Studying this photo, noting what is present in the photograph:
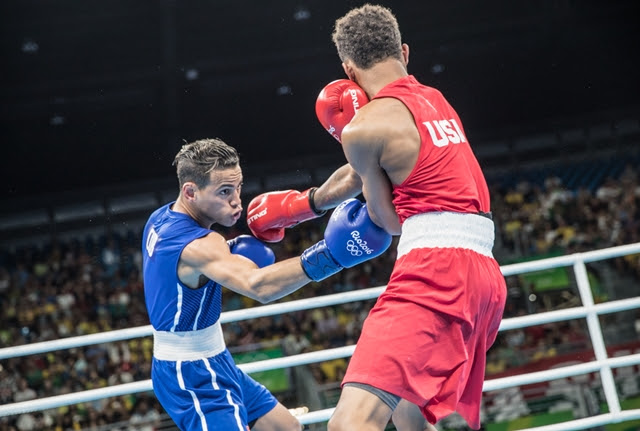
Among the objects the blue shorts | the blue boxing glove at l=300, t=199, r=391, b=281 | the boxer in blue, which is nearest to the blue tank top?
the boxer in blue

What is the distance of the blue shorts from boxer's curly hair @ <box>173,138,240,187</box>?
2.22 ft

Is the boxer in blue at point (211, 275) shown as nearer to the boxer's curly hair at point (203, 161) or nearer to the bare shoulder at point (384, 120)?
the boxer's curly hair at point (203, 161)

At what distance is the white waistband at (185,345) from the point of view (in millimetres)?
2699

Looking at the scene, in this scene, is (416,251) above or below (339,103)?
below

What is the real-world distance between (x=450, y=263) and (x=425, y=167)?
0.30m

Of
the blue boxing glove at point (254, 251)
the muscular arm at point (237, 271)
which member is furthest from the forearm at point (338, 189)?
the muscular arm at point (237, 271)

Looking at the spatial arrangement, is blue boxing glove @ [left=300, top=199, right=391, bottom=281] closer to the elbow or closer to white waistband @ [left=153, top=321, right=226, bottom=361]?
the elbow

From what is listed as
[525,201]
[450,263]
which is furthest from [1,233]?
[450,263]

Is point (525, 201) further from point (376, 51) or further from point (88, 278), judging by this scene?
point (376, 51)

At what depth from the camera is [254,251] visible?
2.79 m

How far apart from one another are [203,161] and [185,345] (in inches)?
27.0

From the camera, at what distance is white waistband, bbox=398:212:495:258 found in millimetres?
2293

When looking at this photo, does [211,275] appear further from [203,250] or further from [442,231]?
[442,231]

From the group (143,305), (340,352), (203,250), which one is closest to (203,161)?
(203,250)
